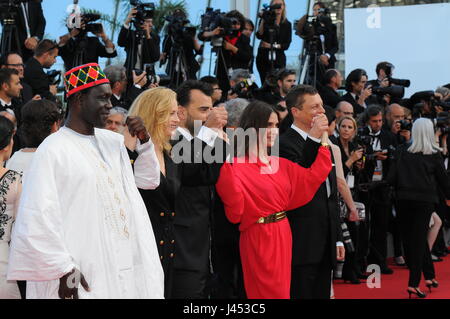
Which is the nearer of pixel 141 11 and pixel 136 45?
pixel 141 11

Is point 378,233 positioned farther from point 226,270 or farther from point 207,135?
point 207,135

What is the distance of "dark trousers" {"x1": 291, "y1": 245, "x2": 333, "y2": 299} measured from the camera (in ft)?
14.6

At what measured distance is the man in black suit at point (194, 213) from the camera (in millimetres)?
3805

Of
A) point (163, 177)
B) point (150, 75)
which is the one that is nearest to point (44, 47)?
point (150, 75)

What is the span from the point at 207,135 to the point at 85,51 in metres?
3.39

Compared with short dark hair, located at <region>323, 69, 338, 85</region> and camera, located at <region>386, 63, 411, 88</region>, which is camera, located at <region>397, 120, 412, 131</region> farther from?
camera, located at <region>386, 63, 411, 88</region>

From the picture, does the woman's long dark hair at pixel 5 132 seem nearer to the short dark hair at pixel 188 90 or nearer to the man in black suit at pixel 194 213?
the man in black suit at pixel 194 213

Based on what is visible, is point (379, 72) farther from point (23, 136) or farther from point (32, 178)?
point (32, 178)

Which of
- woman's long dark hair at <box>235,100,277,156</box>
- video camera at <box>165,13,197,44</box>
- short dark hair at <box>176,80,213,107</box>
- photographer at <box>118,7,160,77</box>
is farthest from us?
video camera at <box>165,13,197,44</box>

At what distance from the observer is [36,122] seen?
3869 millimetres

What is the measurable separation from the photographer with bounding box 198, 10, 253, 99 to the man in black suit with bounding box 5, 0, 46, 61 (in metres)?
1.66

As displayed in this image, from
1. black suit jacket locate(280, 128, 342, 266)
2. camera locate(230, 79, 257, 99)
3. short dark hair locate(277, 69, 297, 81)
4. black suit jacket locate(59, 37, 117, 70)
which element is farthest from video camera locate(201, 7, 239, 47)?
black suit jacket locate(280, 128, 342, 266)

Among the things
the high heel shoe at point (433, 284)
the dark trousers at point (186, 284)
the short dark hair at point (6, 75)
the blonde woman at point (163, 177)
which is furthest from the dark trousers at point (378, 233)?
the blonde woman at point (163, 177)
